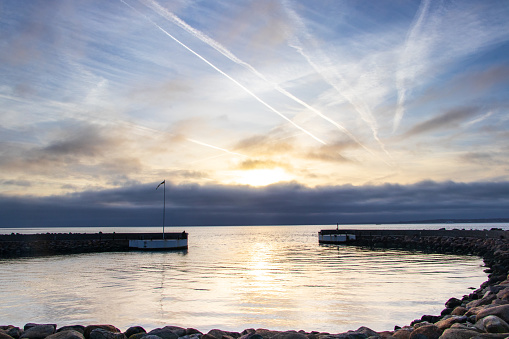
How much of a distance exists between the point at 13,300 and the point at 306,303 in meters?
14.4

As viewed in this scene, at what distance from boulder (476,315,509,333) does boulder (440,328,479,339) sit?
1.02 m

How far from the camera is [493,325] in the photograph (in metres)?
10.0

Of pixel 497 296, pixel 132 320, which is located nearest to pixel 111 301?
pixel 132 320

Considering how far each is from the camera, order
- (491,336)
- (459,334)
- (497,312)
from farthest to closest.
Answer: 1. (497,312)
2. (459,334)
3. (491,336)

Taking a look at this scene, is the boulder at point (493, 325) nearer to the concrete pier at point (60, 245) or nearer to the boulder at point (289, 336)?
the boulder at point (289, 336)

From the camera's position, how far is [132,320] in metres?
15.3

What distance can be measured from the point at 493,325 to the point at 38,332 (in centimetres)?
1183

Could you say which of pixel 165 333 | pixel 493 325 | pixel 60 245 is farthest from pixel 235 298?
pixel 60 245

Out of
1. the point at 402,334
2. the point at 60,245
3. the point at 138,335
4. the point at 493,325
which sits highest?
the point at 493,325

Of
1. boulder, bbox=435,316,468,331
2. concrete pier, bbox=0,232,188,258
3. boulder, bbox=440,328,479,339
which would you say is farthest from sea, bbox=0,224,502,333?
concrete pier, bbox=0,232,188,258

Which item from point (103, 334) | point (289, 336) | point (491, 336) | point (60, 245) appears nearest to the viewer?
point (491, 336)

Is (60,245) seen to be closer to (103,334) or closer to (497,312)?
(103,334)

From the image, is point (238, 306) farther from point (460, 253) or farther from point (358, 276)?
point (460, 253)

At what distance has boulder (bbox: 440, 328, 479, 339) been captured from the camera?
9.19 metres
